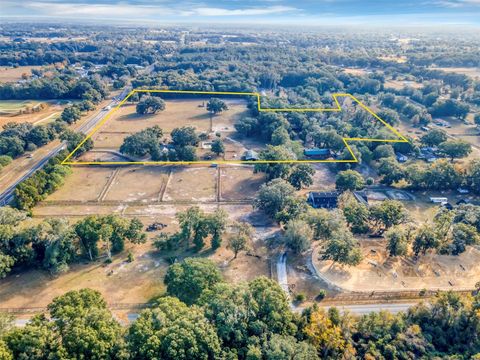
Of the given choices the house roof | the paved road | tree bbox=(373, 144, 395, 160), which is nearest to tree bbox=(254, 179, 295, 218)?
the paved road

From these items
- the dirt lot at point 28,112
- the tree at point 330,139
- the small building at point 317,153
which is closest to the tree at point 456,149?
the tree at point 330,139

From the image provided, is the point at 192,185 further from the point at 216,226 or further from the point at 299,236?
the point at 299,236

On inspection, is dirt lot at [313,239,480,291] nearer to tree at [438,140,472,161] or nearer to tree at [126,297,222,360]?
tree at [126,297,222,360]

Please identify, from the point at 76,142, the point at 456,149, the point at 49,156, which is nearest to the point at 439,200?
the point at 456,149

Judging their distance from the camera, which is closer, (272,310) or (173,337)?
(173,337)

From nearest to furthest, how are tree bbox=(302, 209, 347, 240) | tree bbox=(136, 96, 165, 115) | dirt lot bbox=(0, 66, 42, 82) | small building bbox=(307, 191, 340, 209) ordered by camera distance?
tree bbox=(302, 209, 347, 240) → small building bbox=(307, 191, 340, 209) → tree bbox=(136, 96, 165, 115) → dirt lot bbox=(0, 66, 42, 82)

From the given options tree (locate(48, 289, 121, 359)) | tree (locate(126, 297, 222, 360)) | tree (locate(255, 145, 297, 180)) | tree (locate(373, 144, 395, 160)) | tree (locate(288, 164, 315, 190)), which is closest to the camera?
tree (locate(48, 289, 121, 359))
